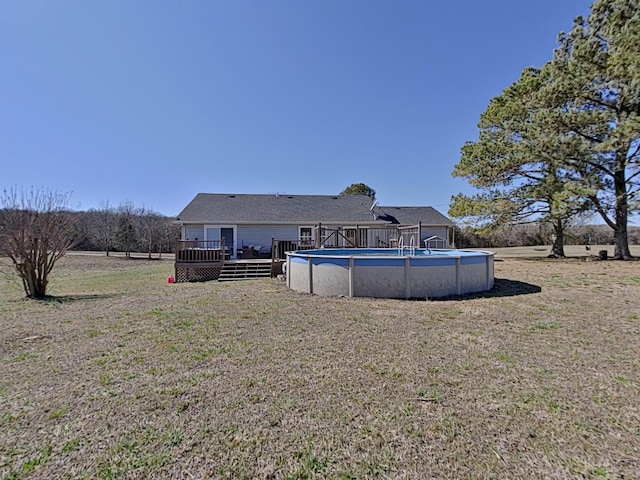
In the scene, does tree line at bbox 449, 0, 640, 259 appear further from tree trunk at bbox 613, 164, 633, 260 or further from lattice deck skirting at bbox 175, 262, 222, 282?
lattice deck skirting at bbox 175, 262, 222, 282

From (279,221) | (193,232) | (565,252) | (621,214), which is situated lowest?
(565,252)

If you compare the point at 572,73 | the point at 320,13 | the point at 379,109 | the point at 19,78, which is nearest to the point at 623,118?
the point at 572,73

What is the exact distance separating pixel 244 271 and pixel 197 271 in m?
1.98

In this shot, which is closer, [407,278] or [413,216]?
[407,278]

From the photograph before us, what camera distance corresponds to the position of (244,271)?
13.6 m

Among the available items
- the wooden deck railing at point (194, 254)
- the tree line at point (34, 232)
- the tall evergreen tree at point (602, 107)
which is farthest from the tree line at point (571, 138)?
the tree line at point (34, 232)

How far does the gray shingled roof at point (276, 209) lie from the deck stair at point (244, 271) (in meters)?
5.45

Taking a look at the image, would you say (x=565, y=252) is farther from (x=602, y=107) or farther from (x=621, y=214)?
(x=602, y=107)

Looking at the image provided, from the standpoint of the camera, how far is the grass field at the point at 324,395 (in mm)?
2332

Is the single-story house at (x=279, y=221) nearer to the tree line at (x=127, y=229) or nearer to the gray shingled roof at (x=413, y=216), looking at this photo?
the gray shingled roof at (x=413, y=216)

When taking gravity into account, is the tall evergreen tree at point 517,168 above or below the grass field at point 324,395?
above

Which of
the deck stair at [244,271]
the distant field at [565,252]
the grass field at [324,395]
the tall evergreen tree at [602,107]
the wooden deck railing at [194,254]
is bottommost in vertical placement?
the grass field at [324,395]

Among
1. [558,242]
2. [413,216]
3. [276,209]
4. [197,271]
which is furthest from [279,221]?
[558,242]

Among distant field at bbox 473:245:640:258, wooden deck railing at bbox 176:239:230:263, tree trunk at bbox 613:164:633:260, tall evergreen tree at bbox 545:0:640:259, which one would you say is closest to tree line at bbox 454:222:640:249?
distant field at bbox 473:245:640:258
